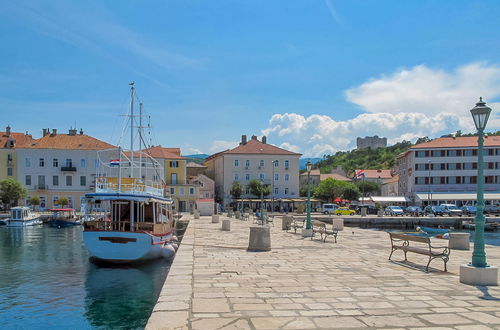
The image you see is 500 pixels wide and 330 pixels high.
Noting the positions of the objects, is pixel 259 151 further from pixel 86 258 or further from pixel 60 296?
pixel 60 296

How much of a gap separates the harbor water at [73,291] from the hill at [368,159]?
457 ft

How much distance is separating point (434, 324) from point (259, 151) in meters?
72.0

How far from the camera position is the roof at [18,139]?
6850 cm

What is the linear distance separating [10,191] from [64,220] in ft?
41.9

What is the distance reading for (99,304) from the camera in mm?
14656

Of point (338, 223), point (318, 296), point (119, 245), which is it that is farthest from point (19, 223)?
point (318, 296)

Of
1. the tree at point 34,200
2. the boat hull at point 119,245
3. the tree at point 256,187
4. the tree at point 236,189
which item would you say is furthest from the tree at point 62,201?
the boat hull at point 119,245

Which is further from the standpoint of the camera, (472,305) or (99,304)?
(99,304)

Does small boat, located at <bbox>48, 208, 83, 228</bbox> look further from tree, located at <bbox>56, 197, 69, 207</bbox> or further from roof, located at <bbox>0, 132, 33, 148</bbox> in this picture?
roof, located at <bbox>0, 132, 33, 148</bbox>

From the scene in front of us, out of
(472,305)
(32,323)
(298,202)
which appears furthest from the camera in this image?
(298,202)

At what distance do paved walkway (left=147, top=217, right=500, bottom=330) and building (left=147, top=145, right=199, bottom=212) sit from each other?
2240 inches

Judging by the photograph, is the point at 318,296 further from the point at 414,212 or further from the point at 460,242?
the point at 414,212

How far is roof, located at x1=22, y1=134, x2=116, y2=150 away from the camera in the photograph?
221 ft

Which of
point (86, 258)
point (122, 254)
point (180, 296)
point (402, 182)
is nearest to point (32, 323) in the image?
point (180, 296)
